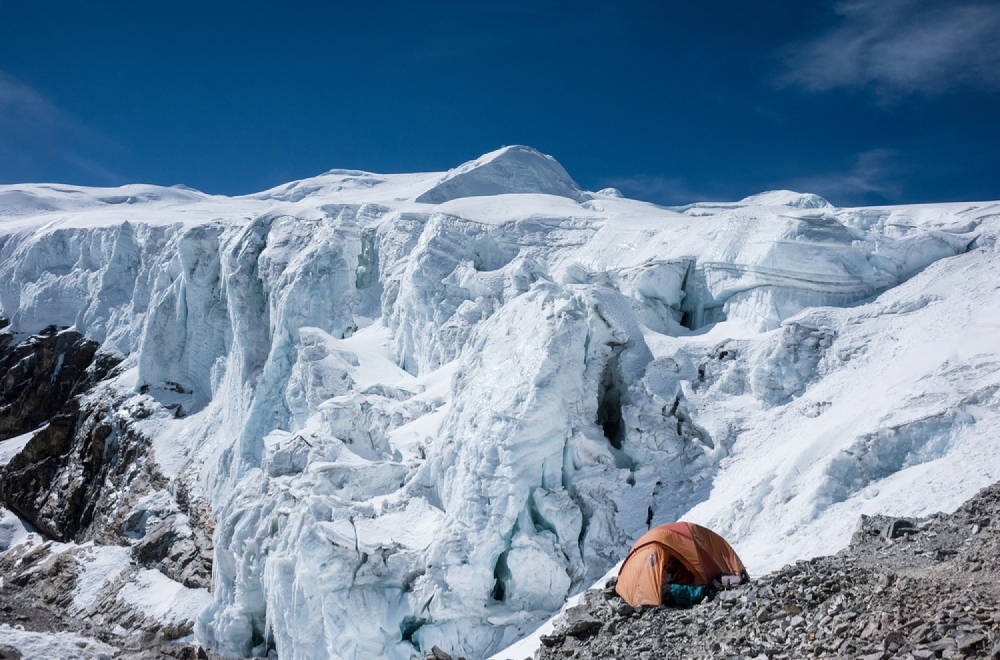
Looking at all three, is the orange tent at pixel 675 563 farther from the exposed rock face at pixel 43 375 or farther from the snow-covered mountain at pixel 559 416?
the exposed rock face at pixel 43 375

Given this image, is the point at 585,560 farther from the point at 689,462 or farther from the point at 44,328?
the point at 44,328

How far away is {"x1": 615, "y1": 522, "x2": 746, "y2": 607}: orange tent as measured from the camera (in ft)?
29.6

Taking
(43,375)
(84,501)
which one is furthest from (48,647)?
(43,375)

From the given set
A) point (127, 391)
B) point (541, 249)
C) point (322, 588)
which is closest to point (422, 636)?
point (322, 588)

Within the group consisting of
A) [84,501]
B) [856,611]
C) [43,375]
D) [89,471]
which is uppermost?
[43,375]

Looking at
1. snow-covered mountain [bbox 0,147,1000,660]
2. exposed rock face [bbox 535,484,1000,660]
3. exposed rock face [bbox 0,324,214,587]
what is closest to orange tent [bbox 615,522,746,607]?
exposed rock face [bbox 535,484,1000,660]

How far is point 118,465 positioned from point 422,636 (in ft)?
76.2

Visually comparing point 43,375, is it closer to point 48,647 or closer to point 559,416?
point 48,647

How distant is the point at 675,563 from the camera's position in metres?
9.20

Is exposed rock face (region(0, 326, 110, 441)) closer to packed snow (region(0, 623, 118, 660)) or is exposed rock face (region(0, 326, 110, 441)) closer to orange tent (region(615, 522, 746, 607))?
packed snow (region(0, 623, 118, 660))

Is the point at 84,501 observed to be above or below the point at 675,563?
below

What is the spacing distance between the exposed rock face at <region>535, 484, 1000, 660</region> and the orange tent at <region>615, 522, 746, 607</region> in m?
0.31

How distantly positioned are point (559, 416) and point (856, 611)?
24.7 ft

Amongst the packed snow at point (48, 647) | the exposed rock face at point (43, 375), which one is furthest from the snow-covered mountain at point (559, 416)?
the exposed rock face at point (43, 375)
